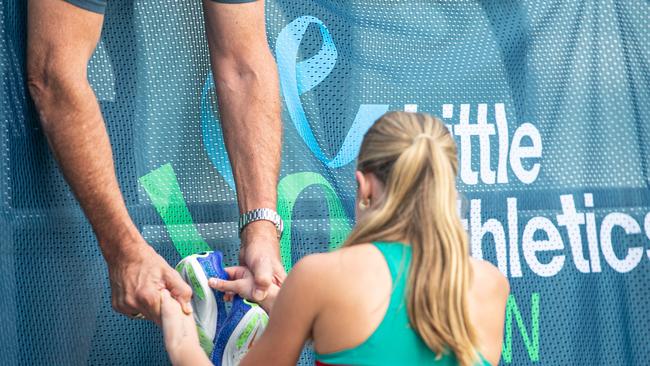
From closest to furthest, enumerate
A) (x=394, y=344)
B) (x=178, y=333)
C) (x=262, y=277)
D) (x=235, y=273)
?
(x=394, y=344)
(x=178, y=333)
(x=262, y=277)
(x=235, y=273)

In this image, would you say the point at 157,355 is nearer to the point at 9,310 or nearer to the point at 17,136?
Result: the point at 9,310

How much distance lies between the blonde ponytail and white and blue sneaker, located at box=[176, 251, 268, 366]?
676mm

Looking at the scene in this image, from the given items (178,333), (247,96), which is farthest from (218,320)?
(247,96)

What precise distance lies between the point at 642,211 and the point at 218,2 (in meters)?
1.82

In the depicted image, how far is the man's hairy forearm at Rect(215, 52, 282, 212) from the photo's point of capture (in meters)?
3.08

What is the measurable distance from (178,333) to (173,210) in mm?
723

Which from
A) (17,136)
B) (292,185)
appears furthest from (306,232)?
(17,136)

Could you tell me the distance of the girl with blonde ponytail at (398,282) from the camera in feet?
6.95

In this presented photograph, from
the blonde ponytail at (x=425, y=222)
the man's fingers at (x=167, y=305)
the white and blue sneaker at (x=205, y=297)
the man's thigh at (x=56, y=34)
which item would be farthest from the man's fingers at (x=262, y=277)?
the man's thigh at (x=56, y=34)

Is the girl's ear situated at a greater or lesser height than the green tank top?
greater

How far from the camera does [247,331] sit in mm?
2797

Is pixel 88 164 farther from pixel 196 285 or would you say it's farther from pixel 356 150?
pixel 356 150

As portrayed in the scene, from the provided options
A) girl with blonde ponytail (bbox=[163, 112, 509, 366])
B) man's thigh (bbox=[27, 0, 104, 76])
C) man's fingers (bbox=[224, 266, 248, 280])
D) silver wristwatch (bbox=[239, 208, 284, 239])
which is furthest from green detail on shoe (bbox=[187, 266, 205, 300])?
man's thigh (bbox=[27, 0, 104, 76])

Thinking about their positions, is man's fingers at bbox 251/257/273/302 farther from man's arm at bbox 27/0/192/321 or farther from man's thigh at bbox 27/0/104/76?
man's thigh at bbox 27/0/104/76
